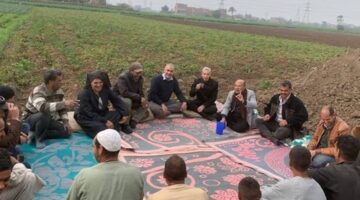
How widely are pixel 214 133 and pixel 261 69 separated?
871 cm

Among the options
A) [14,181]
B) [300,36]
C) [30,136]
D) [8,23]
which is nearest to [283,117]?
[30,136]

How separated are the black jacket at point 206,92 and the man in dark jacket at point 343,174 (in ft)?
16.2

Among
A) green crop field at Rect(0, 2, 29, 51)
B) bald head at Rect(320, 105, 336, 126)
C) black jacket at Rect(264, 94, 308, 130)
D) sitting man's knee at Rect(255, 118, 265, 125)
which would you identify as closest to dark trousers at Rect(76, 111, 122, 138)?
sitting man's knee at Rect(255, 118, 265, 125)

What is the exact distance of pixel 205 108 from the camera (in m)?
9.19

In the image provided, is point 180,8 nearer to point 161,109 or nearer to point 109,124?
point 161,109

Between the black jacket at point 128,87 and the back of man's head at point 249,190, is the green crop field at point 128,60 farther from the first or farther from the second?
the back of man's head at point 249,190

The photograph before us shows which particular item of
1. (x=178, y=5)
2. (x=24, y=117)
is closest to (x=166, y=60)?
(x=24, y=117)

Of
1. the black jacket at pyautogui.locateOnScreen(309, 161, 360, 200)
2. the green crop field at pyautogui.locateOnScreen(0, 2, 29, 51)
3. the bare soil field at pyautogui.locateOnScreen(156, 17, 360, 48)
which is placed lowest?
the bare soil field at pyautogui.locateOnScreen(156, 17, 360, 48)

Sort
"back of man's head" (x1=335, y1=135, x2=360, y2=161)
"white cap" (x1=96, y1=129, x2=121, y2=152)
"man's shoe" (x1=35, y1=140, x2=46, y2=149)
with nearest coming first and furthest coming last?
"white cap" (x1=96, y1=129, x2=121, y2=152), "back of man's head" (x1=335, y1=135, x2=360, y2=161), "man's shoe" (x1=35, y1=140, x2=46, y2=149)

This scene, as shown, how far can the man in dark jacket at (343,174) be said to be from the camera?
4.05 m

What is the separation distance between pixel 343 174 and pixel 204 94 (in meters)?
5.30

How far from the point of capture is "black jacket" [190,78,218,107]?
9.15 meters

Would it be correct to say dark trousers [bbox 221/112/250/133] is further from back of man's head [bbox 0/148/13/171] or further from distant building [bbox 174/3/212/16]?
distant building [bbox 174/3/212/16]

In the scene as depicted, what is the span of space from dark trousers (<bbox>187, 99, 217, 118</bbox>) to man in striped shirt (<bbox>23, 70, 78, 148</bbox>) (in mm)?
3020
